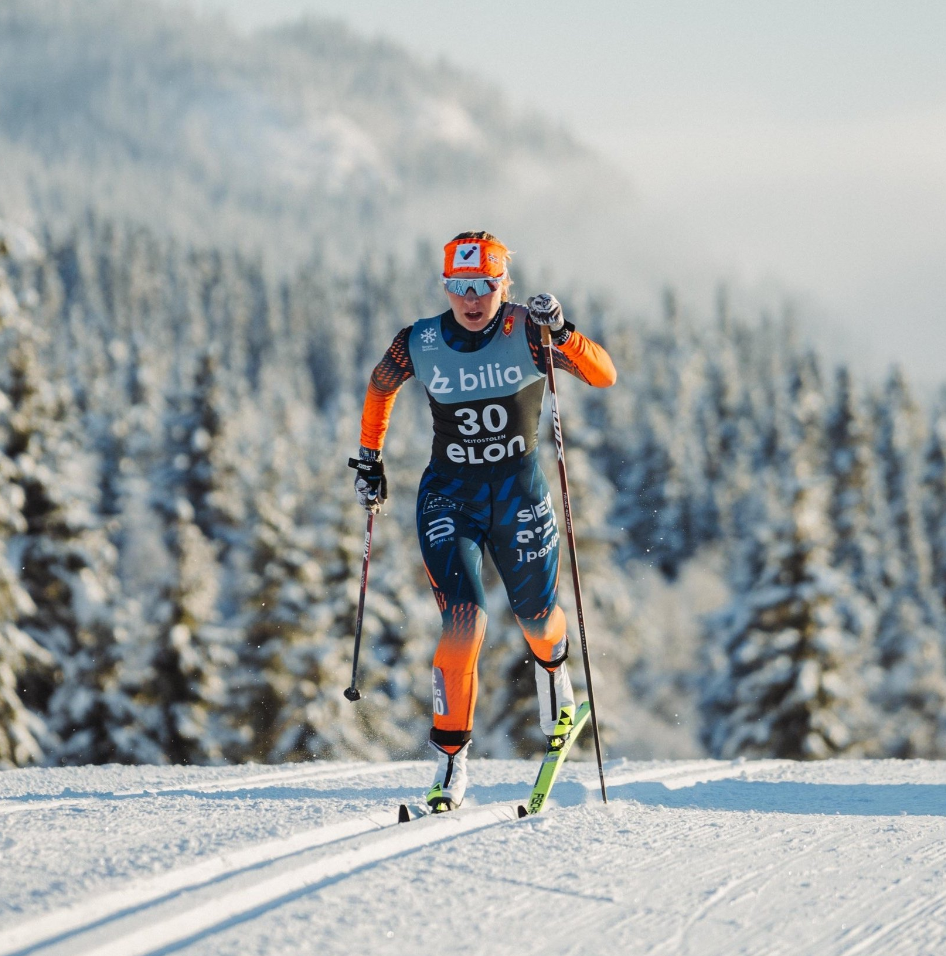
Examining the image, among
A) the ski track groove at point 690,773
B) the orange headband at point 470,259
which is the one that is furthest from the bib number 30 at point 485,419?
the ski track groove at point 690,773

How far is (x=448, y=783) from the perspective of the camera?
544cm

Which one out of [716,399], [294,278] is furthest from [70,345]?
[716,399]

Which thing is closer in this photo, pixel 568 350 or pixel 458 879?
pixel 458 879

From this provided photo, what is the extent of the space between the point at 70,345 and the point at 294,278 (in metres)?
33.0

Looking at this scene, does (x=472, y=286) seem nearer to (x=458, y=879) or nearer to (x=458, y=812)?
(x=458, y=812)

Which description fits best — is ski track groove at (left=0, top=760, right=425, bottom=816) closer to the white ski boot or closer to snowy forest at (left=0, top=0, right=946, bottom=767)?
the white ski boot

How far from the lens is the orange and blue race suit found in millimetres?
5551

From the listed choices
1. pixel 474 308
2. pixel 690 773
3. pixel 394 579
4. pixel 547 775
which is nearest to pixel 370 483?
pixel 474 308

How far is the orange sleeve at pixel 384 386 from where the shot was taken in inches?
232

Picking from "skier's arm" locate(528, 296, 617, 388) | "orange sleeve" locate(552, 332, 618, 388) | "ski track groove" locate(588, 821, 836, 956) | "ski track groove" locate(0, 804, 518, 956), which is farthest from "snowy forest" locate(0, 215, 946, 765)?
"ski track groove" locate(588, 821, 836, 956)

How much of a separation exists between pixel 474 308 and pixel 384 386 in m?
0.72

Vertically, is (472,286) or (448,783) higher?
(472,286)

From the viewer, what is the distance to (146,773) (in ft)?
24.9

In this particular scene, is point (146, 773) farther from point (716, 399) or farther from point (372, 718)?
point (716, 399)
